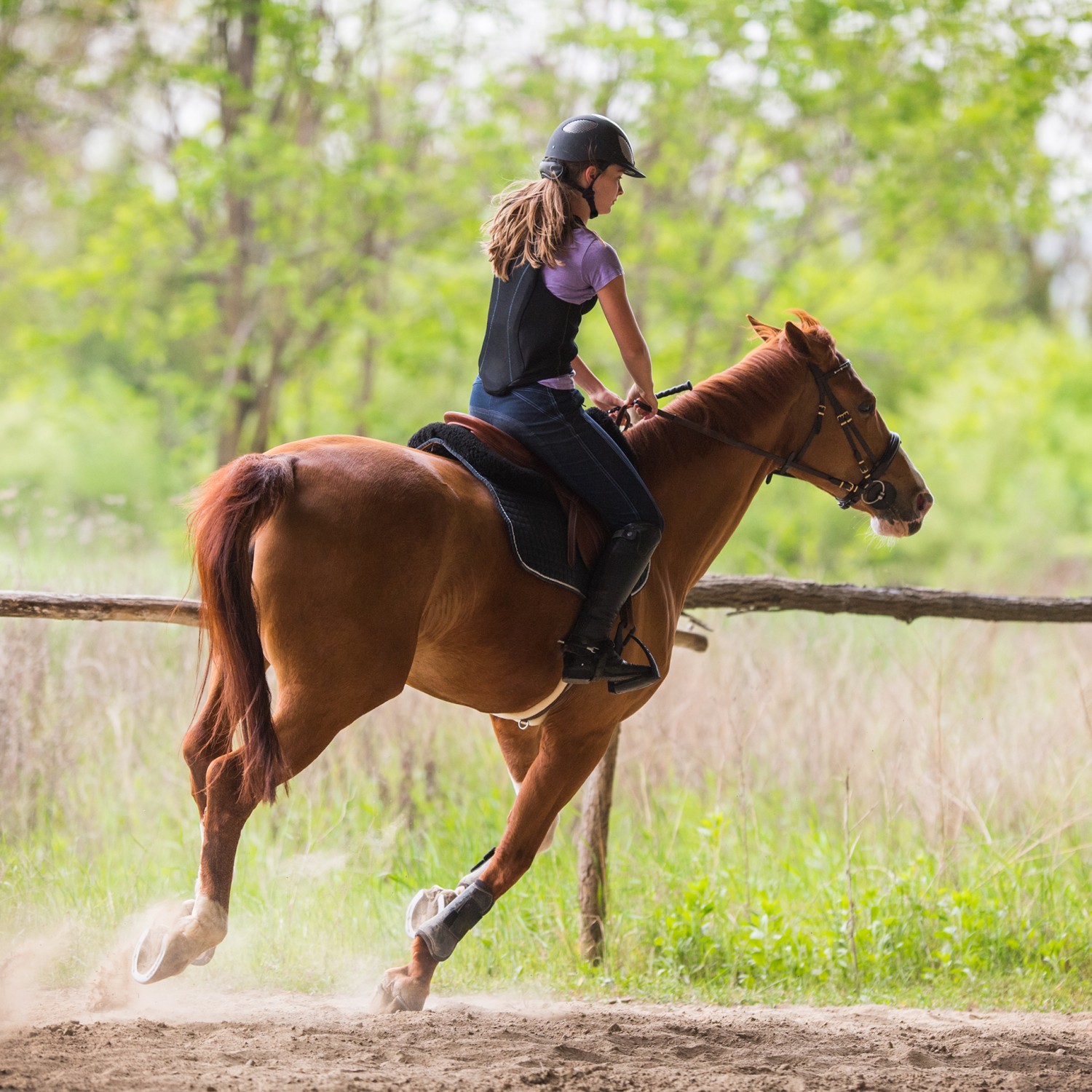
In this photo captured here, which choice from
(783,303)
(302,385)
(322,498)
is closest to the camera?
(322,498)

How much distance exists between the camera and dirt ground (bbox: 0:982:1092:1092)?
9.90 ft

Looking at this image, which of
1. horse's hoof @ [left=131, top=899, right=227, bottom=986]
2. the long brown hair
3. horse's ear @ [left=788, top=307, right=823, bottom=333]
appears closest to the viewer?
horse's hoof @ [left=131, top=899, right=227, bottom=986]

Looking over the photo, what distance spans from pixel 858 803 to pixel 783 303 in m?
9.04

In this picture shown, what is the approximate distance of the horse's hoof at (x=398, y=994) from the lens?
Result: 3.49 metres

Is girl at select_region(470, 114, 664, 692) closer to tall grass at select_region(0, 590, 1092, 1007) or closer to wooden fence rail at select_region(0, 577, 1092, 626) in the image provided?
wooden fence rail at select_region(0, 577, 1092, 626)

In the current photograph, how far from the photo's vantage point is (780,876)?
5.47m

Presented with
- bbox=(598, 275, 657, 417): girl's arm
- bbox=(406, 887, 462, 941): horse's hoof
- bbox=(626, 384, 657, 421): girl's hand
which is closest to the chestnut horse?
bbox=(626, 384, 657, 421): girl's hand

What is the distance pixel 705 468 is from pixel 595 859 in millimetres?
1916

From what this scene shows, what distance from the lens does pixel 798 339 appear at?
4.21 metres

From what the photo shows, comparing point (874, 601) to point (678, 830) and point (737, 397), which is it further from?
point (678, 830)

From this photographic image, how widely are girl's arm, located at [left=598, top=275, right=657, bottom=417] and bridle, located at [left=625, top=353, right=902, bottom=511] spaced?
71cm

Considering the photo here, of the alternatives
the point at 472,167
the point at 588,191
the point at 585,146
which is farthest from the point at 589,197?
the point at 472,167

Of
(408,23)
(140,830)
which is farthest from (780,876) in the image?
(408,23)

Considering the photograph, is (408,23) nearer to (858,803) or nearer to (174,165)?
(174,165)
